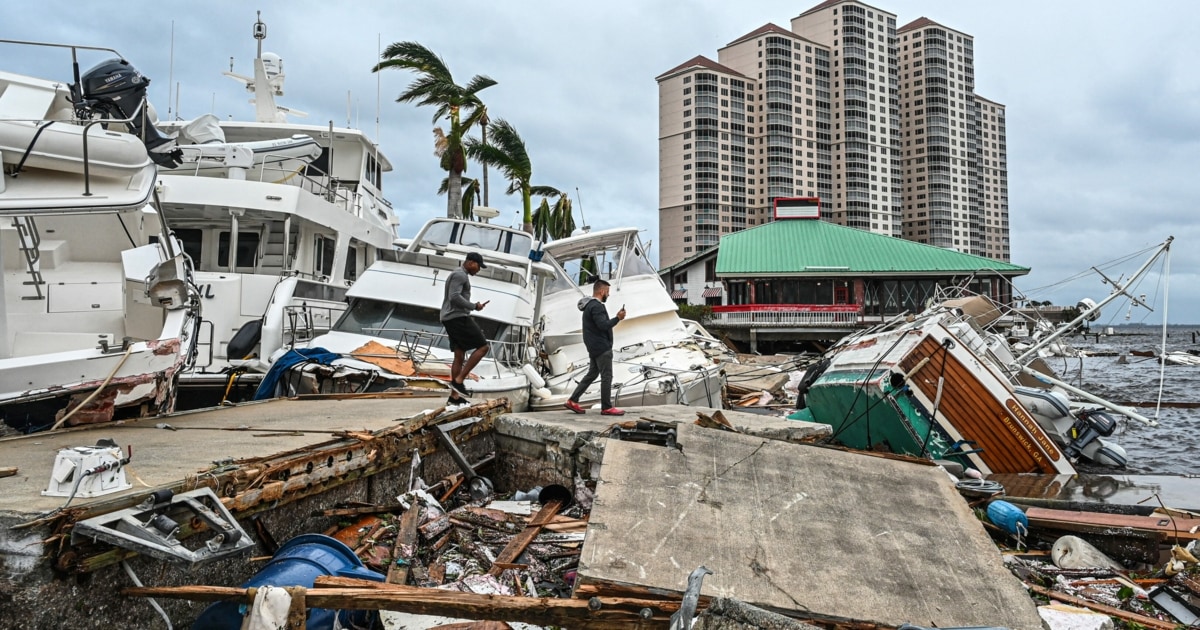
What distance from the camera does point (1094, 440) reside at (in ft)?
36.7

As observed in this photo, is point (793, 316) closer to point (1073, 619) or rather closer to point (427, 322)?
point (427, 322)

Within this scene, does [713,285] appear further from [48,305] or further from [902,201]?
[902,201]

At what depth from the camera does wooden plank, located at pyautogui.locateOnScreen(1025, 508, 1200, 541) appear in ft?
17.8

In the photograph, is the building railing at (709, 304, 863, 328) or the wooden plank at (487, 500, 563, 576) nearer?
the wooden plank at (487, 500, 563, 576)

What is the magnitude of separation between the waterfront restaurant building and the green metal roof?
0.19ft

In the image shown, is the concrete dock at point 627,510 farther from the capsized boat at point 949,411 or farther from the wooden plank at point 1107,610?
the capsized boat at point 949,411

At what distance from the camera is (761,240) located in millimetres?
48125

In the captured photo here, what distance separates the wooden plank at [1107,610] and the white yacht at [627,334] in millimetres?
6582

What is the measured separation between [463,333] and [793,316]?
35468 millimetres

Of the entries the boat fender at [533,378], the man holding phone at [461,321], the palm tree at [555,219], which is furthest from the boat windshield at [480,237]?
the palm tree at [555,219]

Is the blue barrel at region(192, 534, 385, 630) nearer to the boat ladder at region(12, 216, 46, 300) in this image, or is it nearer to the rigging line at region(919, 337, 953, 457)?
the boat ladder at region(12, 216, 46, 300)

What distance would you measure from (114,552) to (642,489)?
2.83 meters

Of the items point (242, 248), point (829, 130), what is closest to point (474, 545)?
point (242, 248)

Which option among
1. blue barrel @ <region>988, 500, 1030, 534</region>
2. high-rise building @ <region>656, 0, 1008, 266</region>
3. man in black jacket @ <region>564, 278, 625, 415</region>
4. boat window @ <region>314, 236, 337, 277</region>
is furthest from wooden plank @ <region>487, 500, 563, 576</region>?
high-rise building @ <region>656, 0, 1008, 266</region>
